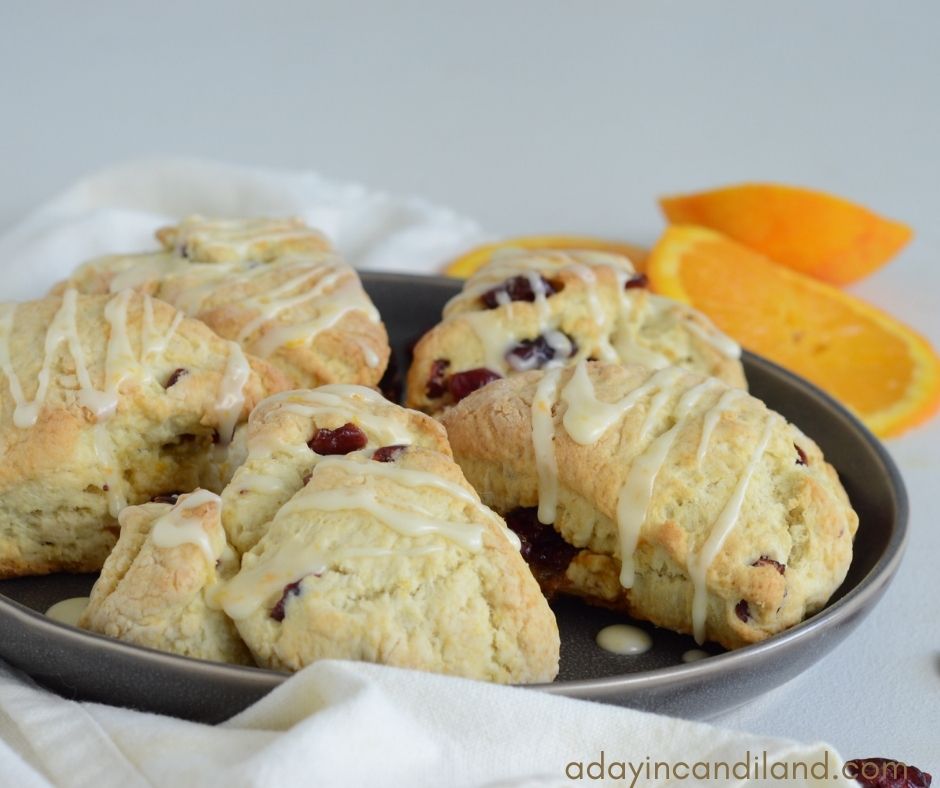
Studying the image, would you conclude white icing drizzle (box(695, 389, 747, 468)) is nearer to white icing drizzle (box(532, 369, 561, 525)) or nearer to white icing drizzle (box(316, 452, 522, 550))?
white icing drizzle (box(532, 369, 561, 525))

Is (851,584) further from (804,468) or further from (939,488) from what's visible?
(939,488)

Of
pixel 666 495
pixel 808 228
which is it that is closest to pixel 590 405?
pixel 666 495

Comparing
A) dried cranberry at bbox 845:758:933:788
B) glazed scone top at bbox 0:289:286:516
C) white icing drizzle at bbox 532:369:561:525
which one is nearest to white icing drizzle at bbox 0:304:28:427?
glazed scone top at bbox 0:289:286:516

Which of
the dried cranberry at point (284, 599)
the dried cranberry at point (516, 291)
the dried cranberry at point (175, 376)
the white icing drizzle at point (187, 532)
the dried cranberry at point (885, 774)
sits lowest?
the dried cranberry at point (885, 774)

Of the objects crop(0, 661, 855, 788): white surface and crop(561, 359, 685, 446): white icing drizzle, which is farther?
crop(561, 359, 685, 446): white icing drizzle

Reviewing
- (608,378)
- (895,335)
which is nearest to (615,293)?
(608,378)

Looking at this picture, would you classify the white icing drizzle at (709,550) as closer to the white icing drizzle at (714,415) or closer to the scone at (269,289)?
the white icing drizzle at (714,415)

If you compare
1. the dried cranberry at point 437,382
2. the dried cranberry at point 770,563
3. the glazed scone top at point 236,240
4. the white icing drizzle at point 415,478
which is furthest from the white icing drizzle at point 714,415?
the glazed scone top at point 236,240
